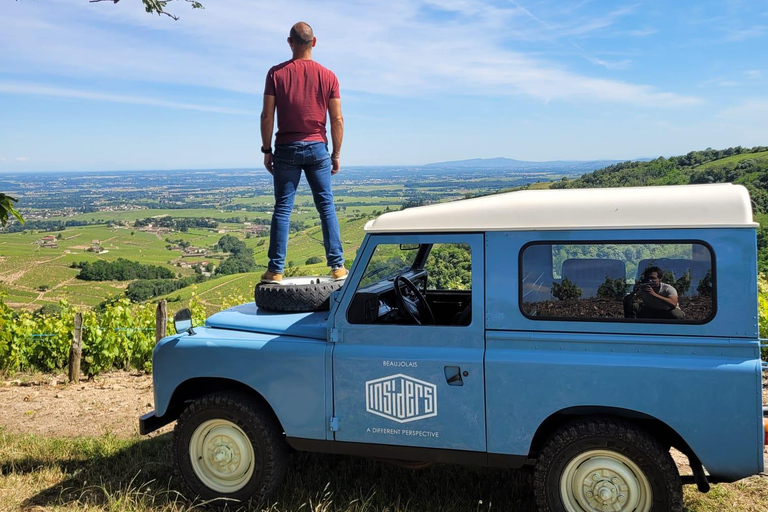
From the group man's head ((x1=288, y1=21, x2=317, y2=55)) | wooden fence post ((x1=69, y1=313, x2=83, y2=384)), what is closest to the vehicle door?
man's head ((x1=288, y1=21, x2=317, y2=55))

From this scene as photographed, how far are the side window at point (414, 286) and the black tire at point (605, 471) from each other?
0.94 m

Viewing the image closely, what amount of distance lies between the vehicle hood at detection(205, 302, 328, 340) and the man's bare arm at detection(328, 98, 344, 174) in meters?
1.61

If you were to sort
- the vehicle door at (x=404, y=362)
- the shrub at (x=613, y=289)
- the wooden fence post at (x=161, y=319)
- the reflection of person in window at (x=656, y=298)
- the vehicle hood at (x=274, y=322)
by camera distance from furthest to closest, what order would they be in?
1. the wooden fence post at (x=161, y=319)
2. the vehicle hood at (x=274, y=322)
3. the vehicle door at (x=404, y=362)
4. the shrub at (x=613, y=289)
5. the reflection of person in window at (x=656, y=298)

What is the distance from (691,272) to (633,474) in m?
1.20

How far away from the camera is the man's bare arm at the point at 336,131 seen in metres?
5.98

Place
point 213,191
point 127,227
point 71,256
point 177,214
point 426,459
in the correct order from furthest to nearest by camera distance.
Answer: point 213,191
point 177,214
point 127,227
point 71,256
point 426,459

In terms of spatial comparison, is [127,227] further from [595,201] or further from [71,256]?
[595,201]

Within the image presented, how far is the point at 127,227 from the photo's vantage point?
3957 inches

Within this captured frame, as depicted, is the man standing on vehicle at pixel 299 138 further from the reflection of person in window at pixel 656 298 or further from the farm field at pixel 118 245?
the farm field at pixel 118 245

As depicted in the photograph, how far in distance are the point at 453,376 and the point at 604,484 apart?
1.05m

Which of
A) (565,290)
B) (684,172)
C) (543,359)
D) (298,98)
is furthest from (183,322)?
(684,172)

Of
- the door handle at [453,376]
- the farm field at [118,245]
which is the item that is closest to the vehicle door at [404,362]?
the door handle at [453,376]

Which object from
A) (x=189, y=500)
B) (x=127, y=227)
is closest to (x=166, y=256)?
(x=127, y=227)

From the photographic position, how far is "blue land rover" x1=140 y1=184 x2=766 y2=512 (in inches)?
145
